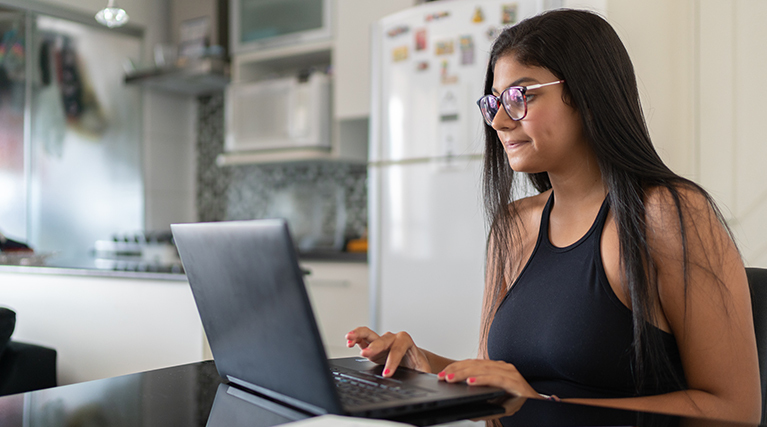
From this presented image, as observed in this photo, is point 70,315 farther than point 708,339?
Yes

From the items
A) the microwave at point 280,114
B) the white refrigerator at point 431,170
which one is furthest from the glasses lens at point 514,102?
the microwave at point 280,114

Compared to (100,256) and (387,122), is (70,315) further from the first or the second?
(100,256)

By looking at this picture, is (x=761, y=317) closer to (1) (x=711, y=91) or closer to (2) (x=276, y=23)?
(1) (x=711, y=91)

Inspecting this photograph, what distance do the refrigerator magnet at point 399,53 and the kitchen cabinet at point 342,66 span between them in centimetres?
41

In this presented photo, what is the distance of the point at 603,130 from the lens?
0.96 metres

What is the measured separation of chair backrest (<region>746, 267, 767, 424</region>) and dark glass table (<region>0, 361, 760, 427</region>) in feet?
1.21

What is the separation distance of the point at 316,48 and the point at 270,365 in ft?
10.1

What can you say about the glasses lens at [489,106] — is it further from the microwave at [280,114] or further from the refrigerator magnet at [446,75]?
the microwave at [280,114]

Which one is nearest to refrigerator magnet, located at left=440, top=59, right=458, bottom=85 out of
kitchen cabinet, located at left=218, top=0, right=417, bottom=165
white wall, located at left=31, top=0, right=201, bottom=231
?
kitchen cabinet, located at left=218, top=0, right=417, bottom=165

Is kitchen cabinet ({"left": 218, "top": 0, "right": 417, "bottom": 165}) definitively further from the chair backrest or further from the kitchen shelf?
the chair backrest

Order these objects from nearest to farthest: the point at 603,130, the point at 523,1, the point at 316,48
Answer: the point at 603,130 < the point at 523,1 < the point at 316,48

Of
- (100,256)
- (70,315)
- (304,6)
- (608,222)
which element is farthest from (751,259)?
(100,256)

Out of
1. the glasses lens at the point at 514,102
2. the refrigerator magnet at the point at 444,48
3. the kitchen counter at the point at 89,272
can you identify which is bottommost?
the kitchen counter at the point at 89,272

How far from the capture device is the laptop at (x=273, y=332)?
58cm
